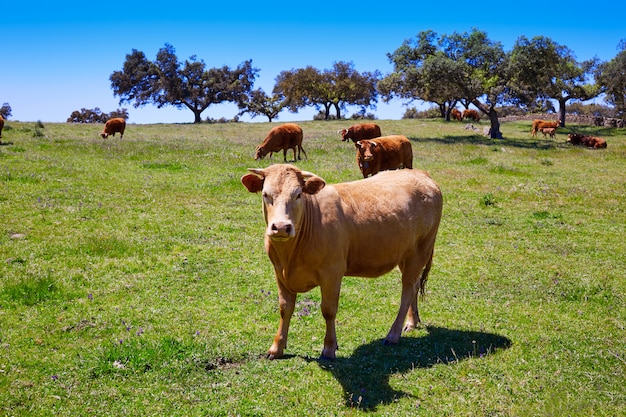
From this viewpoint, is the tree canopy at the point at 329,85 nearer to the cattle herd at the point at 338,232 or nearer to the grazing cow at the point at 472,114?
the grazing cow at the point at 472,114

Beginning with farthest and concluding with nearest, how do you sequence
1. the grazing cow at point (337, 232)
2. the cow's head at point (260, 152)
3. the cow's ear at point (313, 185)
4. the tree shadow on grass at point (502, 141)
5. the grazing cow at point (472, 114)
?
the grazing cow at point (472, 114), the tree shadow on grass at point (502, 141), the cow's head at point (260, 152), the cow's ear at point (313, 185), the grazing cow at point (337, 232)

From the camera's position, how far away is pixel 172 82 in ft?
252

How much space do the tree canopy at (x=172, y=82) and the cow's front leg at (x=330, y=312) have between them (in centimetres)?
7293

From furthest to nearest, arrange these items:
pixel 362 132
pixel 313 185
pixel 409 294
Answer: pixel 362 132 → pixel 409 294 → pixel 313 185

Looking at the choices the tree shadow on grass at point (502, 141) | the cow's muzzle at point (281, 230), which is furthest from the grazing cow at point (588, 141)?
the cow's muzzle at point (281, 230)

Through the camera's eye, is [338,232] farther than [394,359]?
No

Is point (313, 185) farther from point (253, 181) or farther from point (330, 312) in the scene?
point (330, 312)

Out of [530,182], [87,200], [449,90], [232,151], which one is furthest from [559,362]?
[449,90]

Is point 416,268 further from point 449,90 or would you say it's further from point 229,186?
point 449,90

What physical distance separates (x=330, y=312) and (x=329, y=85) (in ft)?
240

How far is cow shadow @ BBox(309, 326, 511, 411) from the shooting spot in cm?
638

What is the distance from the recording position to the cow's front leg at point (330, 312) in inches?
281

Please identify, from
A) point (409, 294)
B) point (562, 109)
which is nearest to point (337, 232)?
point (409, 294)

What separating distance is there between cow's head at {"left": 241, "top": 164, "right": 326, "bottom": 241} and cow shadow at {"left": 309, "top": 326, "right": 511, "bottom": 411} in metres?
2.13
